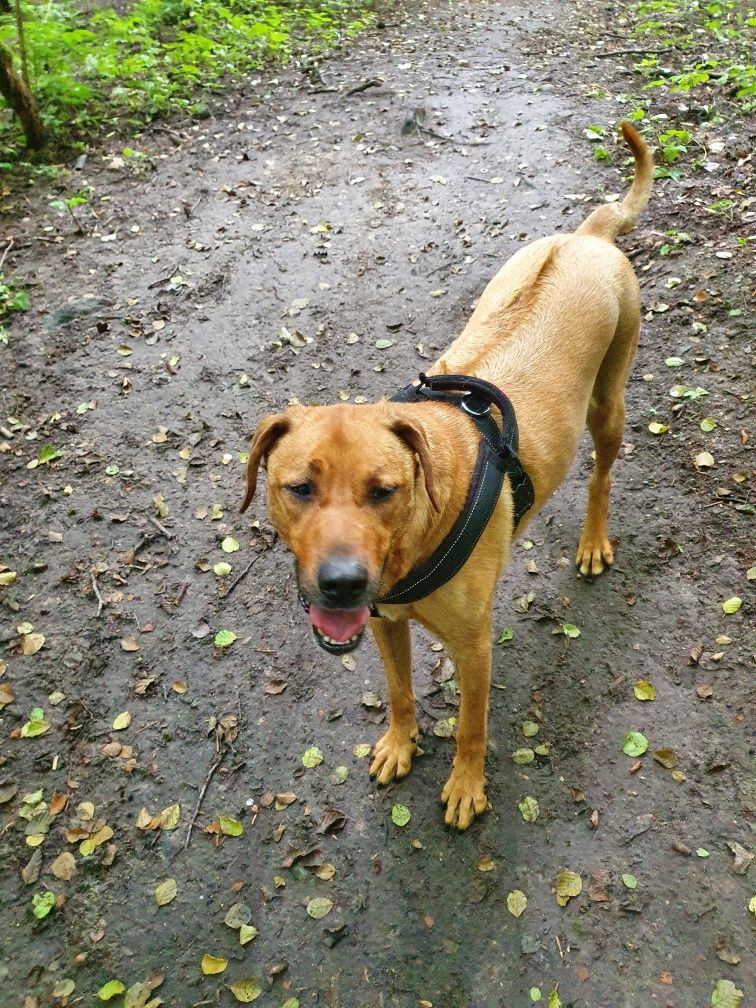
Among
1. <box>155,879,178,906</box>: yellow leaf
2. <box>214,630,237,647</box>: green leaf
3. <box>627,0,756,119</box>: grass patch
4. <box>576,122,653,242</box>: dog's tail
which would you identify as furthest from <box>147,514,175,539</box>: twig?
<box>627,0,756,119</box>: grass patch

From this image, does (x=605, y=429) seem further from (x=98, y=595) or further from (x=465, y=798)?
(x=98, y=595)

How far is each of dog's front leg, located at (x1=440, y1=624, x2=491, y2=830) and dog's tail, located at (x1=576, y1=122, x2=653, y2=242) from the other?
2724 millimetres

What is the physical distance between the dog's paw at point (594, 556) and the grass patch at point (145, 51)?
29.0 ft

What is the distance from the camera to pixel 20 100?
323 inches

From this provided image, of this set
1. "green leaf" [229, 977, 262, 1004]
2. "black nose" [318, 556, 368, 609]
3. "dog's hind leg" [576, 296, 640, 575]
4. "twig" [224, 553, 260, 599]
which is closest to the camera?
"black nose" [318, 556, 368, 609]

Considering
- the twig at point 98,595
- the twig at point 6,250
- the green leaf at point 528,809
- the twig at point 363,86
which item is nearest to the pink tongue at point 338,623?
the green leaf at point 528,809

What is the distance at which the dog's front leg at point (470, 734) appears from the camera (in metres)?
3.04

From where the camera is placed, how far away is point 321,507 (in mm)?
2475

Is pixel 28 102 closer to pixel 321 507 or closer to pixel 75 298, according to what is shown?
pixel 75 298

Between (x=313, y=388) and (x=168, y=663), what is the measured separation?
2828mm

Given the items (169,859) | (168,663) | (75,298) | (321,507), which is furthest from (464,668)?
(75,298)

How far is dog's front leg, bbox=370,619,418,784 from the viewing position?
3.28 m

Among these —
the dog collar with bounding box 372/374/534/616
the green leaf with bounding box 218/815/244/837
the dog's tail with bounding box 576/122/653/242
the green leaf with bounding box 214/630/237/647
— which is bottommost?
the green leaf with bounding box 218/815/244/837

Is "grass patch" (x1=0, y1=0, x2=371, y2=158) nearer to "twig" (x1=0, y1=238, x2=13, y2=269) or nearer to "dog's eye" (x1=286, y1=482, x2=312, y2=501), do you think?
"twig" (x1=0, y1=238, x2=13, y2=269)
